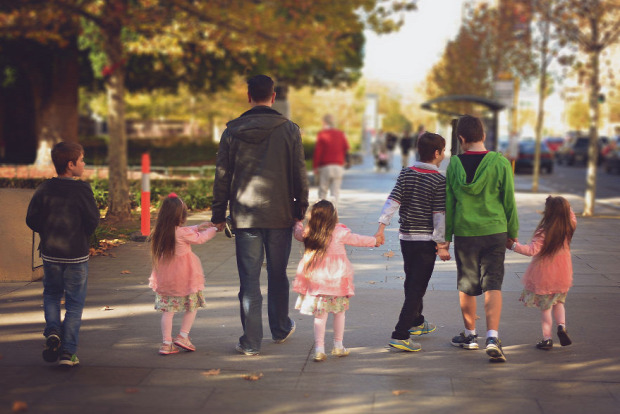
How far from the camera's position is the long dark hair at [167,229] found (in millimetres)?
5656

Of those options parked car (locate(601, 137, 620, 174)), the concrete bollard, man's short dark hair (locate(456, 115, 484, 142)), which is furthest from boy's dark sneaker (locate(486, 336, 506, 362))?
parked car (locate(601, 137, 620, 174))

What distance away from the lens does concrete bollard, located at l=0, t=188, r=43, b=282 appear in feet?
26.9

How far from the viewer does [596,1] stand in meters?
16.3

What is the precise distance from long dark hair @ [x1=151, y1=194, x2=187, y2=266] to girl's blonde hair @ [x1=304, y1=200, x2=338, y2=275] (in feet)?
2.99

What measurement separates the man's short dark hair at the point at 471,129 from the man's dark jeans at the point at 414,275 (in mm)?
783

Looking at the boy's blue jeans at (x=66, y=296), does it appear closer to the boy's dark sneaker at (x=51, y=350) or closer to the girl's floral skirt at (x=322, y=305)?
the boy's dark sneaker at (x=51, y=350)

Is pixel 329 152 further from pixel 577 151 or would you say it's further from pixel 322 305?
pixel 577 151

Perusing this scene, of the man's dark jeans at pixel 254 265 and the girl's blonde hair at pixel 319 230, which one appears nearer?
the girl's blonde hair at pixel 319 230

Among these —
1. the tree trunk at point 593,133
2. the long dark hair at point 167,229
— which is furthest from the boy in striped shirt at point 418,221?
Answer: the tree trunk at point 593,133

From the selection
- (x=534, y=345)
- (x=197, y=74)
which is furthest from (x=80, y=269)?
(x=197, y=74)

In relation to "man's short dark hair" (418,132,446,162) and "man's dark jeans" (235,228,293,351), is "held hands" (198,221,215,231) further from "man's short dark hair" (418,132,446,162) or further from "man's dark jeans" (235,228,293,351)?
"man's short dark hair" (418,132,446,162)

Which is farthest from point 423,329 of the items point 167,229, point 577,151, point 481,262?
point 577,151

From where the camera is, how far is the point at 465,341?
591cm

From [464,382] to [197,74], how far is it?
25.4m
